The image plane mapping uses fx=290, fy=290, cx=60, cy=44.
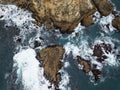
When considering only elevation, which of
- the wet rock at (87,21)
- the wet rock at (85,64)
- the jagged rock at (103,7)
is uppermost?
the jagged rock at (103,7)

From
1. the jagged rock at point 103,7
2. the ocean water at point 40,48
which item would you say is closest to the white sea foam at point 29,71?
the ocean water at point 40,48

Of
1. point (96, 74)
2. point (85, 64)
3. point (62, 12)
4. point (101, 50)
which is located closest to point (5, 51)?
point (62, 12)

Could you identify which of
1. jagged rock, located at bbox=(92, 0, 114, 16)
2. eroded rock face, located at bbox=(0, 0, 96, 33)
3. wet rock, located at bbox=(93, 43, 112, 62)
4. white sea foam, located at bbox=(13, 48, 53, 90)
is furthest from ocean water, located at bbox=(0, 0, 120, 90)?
eroded rock face, located at bbox=(0, 0, 96, 33)

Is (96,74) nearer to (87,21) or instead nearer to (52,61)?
(52,61)

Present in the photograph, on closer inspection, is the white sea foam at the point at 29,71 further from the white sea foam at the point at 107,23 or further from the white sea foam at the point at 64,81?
the white sea foam at the point at 107,23

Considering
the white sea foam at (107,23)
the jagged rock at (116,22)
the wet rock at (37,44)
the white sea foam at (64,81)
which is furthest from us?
the white sea foam at (107,23)

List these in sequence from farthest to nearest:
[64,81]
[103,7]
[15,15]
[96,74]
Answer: [15,15]
[103,7]
[96,74]
[64,81]
